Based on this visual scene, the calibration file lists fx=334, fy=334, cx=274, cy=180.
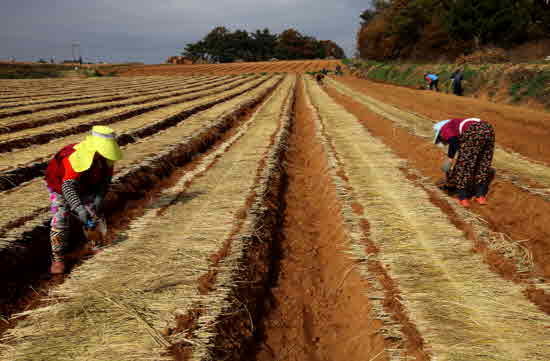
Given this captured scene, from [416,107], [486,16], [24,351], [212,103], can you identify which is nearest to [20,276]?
[24,351]

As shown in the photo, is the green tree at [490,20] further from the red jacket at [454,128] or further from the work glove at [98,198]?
the work glove at [98,198]

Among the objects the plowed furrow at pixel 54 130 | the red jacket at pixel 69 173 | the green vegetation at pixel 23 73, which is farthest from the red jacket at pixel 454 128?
the green vegetation at pixel 23 73

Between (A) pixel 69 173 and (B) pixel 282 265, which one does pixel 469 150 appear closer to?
(B) pixel 282 265

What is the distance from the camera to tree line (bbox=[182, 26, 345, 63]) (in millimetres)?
84562

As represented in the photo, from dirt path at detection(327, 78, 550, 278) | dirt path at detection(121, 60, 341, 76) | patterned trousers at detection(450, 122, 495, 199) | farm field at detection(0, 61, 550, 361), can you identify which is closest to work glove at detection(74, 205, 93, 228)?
farm field at detection(0, 61, 550, 361)

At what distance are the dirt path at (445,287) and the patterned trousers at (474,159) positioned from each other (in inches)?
23.2

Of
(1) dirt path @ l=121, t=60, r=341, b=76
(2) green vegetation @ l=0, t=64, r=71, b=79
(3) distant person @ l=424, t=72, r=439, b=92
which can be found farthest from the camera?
(1) dirt path @ l=121, t=60, r=341, b=76

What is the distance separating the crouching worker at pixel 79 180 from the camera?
321 cm

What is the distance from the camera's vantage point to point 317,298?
3670mm

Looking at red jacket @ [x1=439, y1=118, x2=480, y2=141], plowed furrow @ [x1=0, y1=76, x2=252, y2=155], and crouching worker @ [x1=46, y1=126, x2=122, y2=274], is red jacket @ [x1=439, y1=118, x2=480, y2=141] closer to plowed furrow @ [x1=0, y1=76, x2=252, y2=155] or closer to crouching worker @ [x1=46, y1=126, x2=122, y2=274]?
crouching worker @ [x1=46, y1=126, x2=122, y2=274]

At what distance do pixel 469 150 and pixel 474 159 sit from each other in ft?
0.53

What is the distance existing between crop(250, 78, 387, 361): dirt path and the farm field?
0.06 ft

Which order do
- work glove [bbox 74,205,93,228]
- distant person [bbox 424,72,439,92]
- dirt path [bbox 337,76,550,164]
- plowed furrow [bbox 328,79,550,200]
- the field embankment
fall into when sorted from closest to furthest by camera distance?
work glove [bbox 74,205,93,228] < plowed furrow [bbox 328,79,550,200] < dirt path [bbox 337,76,550,164] < the field embankment < distant person [bbox 424,72,439,92]

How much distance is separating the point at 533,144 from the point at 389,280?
9.08 metres
